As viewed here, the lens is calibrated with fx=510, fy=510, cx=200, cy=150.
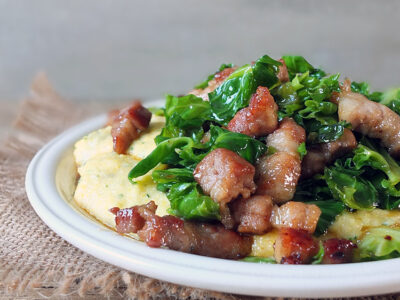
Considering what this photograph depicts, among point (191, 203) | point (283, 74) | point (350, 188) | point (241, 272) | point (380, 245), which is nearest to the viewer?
point (241, 272)

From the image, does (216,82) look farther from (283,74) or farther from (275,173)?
A: (275,173)

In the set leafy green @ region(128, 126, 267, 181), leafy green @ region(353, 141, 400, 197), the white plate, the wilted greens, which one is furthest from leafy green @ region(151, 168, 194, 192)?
leafy green @ region(353, 141, 400, 197)

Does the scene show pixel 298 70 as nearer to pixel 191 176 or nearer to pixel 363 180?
pixel 363 180

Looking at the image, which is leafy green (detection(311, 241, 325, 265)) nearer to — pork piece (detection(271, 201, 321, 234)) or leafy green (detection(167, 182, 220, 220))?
pork piece (detection(271, 201, 321, 234))

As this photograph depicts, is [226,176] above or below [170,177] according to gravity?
above

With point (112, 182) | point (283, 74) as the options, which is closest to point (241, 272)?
point (112, 182)

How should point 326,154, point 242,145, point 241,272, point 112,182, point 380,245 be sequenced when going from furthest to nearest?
point 112,182
point 326,154
point 242,145
point 380,245
point 241,272

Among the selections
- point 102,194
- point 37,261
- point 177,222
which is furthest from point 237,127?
point 37,261
